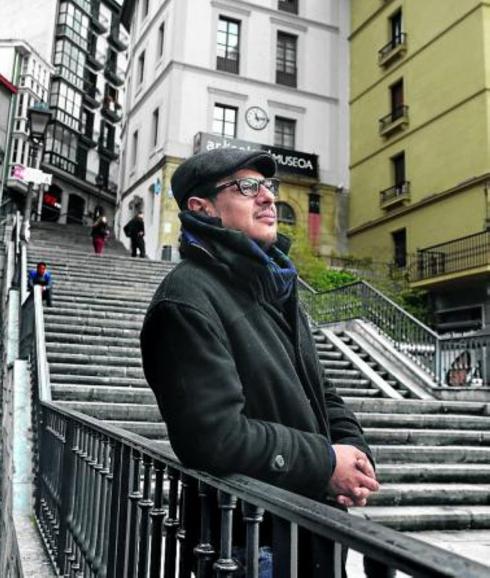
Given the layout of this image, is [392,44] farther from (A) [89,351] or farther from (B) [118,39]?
(B) [118,39]

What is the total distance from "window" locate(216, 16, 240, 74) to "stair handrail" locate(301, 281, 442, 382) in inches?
560

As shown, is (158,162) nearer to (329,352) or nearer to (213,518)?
(329,352)

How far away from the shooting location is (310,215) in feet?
83.8

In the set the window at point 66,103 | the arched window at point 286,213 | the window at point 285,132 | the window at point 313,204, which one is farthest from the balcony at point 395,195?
the window at point 66,103

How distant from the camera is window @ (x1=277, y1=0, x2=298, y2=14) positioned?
2722cm

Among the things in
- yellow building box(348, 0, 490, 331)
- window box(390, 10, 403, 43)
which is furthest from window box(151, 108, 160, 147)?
window box(390, 10, 403, 43)

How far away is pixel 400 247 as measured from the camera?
934 inches

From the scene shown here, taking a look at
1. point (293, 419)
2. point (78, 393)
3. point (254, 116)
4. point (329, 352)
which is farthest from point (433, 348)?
point (254, 116)

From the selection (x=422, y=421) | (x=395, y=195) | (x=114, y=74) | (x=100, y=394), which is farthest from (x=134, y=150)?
(x=114, y=74)

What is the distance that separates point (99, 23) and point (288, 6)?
30.8 meters

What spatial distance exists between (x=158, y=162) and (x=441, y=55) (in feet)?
39.3

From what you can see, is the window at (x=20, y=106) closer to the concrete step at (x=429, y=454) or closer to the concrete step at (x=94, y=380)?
the concrete step at (x=94, y=380)

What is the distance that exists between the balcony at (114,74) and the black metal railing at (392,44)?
113 ft

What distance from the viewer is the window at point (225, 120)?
82.3 feet
